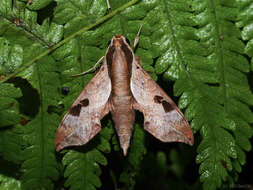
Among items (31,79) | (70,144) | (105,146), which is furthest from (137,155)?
(31,79)

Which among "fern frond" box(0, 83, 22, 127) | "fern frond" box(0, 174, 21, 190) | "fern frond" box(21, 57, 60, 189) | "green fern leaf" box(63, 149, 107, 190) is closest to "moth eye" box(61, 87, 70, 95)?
"fern frond" box(21, 57, 60, 189)

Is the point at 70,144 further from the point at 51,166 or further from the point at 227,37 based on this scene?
the point at 227,37

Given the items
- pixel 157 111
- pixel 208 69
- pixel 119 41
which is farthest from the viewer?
pixel 157 111

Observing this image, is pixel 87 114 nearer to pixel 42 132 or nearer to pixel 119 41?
pixel 42 132

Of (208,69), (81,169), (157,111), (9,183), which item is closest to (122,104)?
(157,111)

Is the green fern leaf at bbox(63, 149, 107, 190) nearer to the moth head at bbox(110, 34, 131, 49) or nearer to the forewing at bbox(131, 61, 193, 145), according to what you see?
the forewing at bbox(131, 61, 193, 145)

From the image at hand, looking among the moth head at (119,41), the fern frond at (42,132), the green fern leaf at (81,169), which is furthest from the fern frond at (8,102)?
the moth head at (119,41)
